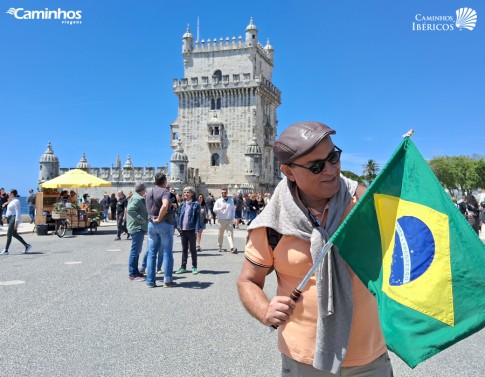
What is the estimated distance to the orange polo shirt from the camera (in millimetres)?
2139

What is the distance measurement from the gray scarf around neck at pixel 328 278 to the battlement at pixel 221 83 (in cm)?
4159

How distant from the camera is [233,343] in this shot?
4.79m

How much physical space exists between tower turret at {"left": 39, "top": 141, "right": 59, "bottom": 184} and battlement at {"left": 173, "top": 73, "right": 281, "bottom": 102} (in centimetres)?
1346

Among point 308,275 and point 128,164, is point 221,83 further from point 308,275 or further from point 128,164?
point 308,275

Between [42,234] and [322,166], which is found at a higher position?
[322,166]

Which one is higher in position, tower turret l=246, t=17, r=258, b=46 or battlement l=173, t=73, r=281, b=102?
tower turret l=246, t=17, r=258, b=46

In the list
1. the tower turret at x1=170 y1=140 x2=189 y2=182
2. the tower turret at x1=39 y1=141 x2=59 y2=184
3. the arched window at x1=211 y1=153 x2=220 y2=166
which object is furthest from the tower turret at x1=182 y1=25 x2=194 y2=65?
the tower turret at x1=39 y1=141 x2=59 y2=184

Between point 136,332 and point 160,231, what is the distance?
2.99 m

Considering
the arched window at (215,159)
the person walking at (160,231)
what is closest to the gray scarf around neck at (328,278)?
the person walking at (160,231)

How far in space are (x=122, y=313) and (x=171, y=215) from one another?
251cm

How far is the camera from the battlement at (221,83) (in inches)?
1690

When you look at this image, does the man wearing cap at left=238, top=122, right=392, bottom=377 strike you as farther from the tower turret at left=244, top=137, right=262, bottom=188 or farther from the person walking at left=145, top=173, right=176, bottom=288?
the tower turret at left=244, top=137, right=262, bottom=188

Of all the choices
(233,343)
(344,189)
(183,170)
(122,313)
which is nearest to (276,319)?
(344,189)

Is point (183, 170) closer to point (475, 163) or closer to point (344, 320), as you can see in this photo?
point (344, 320)
